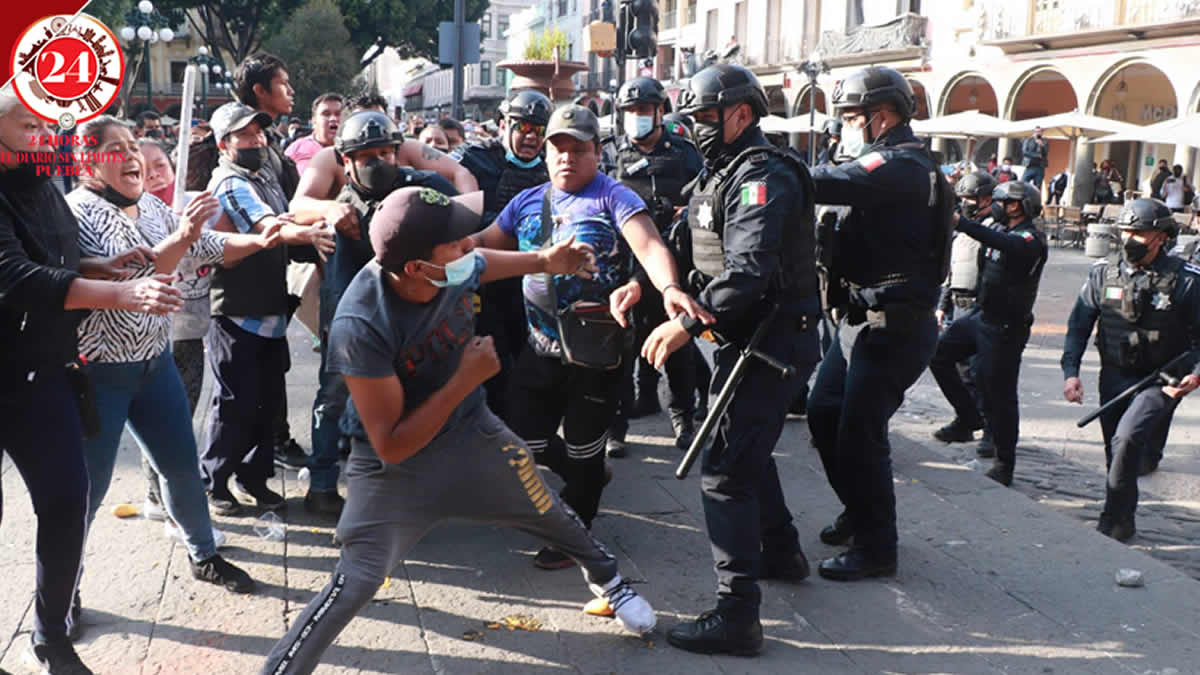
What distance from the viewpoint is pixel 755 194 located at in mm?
3451

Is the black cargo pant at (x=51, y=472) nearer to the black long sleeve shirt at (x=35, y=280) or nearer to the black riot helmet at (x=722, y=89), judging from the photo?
the black long sleeve shirt at (x=35, y=280)

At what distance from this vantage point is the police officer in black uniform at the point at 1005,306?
6.44 m

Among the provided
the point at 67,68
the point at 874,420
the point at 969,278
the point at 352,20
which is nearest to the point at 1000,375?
the point at 969,278

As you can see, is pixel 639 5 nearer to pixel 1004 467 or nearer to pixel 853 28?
pixel 1004 467

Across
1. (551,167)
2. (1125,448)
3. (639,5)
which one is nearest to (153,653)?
(551,167)

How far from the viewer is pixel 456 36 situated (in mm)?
10875

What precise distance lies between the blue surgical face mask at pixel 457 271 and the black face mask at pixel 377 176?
1620 mm

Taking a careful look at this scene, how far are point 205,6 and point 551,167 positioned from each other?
42.3 m

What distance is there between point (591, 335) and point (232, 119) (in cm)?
192

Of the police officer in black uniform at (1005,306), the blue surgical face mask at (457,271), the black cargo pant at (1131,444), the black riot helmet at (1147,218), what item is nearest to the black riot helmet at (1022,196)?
the police officer in black uniform at (1005,306)

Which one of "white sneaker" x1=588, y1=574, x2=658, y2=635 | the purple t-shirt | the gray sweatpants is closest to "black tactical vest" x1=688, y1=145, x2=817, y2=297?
the purple t-shirt

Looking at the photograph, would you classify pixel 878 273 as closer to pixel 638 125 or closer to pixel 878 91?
pixel 878 91

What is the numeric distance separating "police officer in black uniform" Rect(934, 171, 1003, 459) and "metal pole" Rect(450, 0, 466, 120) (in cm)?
545

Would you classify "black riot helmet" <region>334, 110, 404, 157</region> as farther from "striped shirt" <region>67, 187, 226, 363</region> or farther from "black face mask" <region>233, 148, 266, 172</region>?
"striped shirt" <region>67, 187, 226, 363</region>
